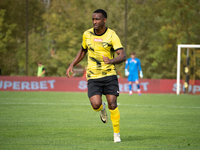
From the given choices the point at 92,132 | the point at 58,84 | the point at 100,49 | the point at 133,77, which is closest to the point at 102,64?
the point at 100,49

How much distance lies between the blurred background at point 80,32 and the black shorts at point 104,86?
662 inches

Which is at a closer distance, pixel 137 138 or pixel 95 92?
pixel 95 92

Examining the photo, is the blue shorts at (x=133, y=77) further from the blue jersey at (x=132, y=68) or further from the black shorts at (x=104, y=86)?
the black shorts at (x=104, y=86)

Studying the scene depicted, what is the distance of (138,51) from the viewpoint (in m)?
29.8

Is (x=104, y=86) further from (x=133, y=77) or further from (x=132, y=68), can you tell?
(x=132, y=68)

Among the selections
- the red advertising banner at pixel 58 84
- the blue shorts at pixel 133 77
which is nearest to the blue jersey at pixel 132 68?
the blue shorts at pixel 133 77

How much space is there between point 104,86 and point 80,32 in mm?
26615

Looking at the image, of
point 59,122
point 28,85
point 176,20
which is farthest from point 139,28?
point 59,122

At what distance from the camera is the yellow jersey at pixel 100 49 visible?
241 inches

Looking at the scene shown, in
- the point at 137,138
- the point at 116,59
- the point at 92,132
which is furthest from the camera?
the point at 92,132

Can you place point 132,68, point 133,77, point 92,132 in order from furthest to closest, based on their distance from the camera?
point 132,68
point 133,77
point 92,132

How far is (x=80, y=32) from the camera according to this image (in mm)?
32531

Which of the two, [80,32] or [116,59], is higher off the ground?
[80,32]

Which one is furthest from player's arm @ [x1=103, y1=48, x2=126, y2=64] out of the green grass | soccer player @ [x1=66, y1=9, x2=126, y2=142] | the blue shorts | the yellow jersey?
the blue shorts
